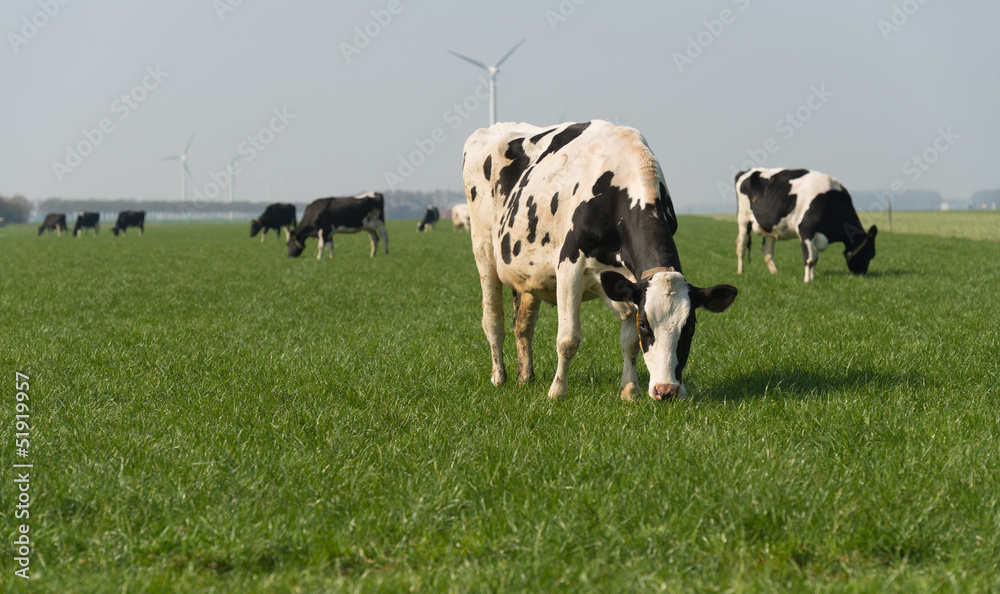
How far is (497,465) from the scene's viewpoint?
3.97 metres

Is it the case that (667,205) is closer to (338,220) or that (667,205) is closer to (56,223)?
(338,220)

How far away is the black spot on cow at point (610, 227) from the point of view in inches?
206

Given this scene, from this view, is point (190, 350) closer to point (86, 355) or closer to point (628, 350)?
point (86, 355)

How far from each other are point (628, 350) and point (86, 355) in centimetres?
531

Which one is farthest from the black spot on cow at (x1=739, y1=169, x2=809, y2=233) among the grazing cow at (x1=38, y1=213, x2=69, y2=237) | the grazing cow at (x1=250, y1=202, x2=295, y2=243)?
the grazing cow at (x1=38, y1=213, x2=69, y2=237)

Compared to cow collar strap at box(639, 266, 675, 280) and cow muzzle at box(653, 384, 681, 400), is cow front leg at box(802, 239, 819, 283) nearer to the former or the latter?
cow collar strap at box(639, 266, 675, 280)

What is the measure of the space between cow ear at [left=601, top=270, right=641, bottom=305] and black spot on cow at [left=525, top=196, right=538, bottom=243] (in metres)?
1.11

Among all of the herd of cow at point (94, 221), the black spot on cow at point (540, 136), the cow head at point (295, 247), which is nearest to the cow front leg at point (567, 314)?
the black spot on cow at point (540, 136)

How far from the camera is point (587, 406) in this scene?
5.36m

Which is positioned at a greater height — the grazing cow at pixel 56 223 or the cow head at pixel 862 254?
the grazing cow at pixel 56 223

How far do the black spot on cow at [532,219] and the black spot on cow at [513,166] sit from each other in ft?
2.22

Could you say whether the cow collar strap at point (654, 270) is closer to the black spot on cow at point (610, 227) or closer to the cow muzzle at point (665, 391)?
the black spot on cow at point (610, 227)

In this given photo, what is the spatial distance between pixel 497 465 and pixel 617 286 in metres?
1.61

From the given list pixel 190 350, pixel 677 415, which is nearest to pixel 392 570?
pixel 677 415
